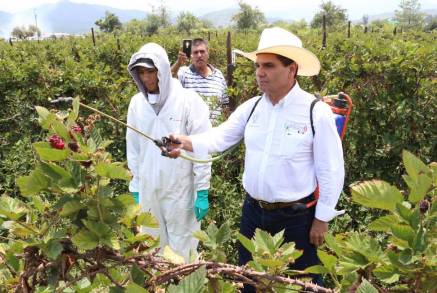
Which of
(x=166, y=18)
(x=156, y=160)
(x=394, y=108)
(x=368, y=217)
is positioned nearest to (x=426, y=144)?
(x=394, y=108)

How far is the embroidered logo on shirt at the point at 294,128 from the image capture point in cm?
226

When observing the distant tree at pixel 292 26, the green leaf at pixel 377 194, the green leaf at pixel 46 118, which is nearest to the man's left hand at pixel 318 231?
the green leaf at pixel 377 194

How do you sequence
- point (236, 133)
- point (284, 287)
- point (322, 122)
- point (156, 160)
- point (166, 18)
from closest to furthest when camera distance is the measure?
point (284, 287) → point (322, 122) → point (236, 133) → point (156, 160) → point (166, 18)

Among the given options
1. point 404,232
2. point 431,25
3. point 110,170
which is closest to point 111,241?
point 110,170

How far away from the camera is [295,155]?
7.45 ft

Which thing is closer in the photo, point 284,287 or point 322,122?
point 284,287

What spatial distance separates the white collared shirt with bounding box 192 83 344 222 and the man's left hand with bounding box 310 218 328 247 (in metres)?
0.04

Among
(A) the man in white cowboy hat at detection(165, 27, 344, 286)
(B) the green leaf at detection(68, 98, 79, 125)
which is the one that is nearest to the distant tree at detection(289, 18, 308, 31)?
(A) the man in white cowboy hat at detection(165, 27, 344, 286)

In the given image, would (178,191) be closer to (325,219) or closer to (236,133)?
(236,133)

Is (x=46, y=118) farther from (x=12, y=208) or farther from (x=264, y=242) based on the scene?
(x=264, y=242)

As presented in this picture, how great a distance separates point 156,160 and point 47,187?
1901mm

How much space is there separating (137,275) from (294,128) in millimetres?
1385

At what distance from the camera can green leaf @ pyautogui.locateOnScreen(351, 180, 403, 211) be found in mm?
941

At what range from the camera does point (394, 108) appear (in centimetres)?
379
